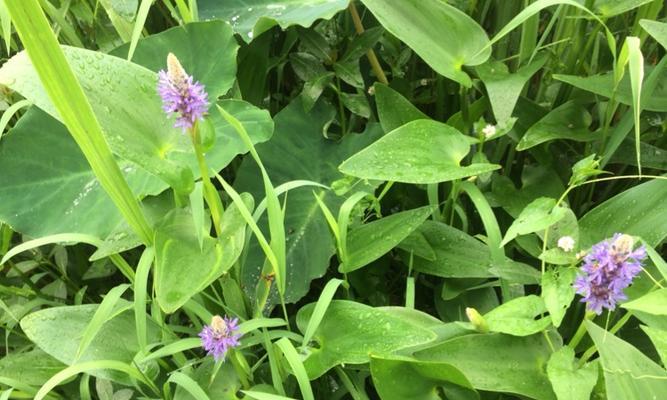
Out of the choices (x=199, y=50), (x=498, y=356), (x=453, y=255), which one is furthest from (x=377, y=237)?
(x=199, y=50)

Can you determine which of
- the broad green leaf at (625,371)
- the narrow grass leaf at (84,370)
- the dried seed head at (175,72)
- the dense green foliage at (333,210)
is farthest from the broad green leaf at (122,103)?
the broad green leaf at (625,371)

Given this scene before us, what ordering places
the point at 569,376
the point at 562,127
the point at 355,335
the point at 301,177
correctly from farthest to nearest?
the point at 301,177 → the point at 562,127 → the point at 355,335 → the point at 569,376

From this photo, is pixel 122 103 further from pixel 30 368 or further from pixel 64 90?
pixel 30 368

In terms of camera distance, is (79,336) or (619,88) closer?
(79,336)

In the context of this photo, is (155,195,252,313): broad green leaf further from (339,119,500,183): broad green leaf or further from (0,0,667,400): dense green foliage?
(339,119,500,183): broad green leaf

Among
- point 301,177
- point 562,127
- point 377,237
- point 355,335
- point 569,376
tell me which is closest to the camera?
point 569,376

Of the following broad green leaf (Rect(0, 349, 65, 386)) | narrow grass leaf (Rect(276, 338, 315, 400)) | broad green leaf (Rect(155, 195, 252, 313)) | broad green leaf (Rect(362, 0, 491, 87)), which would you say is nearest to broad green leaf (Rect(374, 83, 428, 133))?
broad green leaf (Rect(362, 0, 491, 87))
